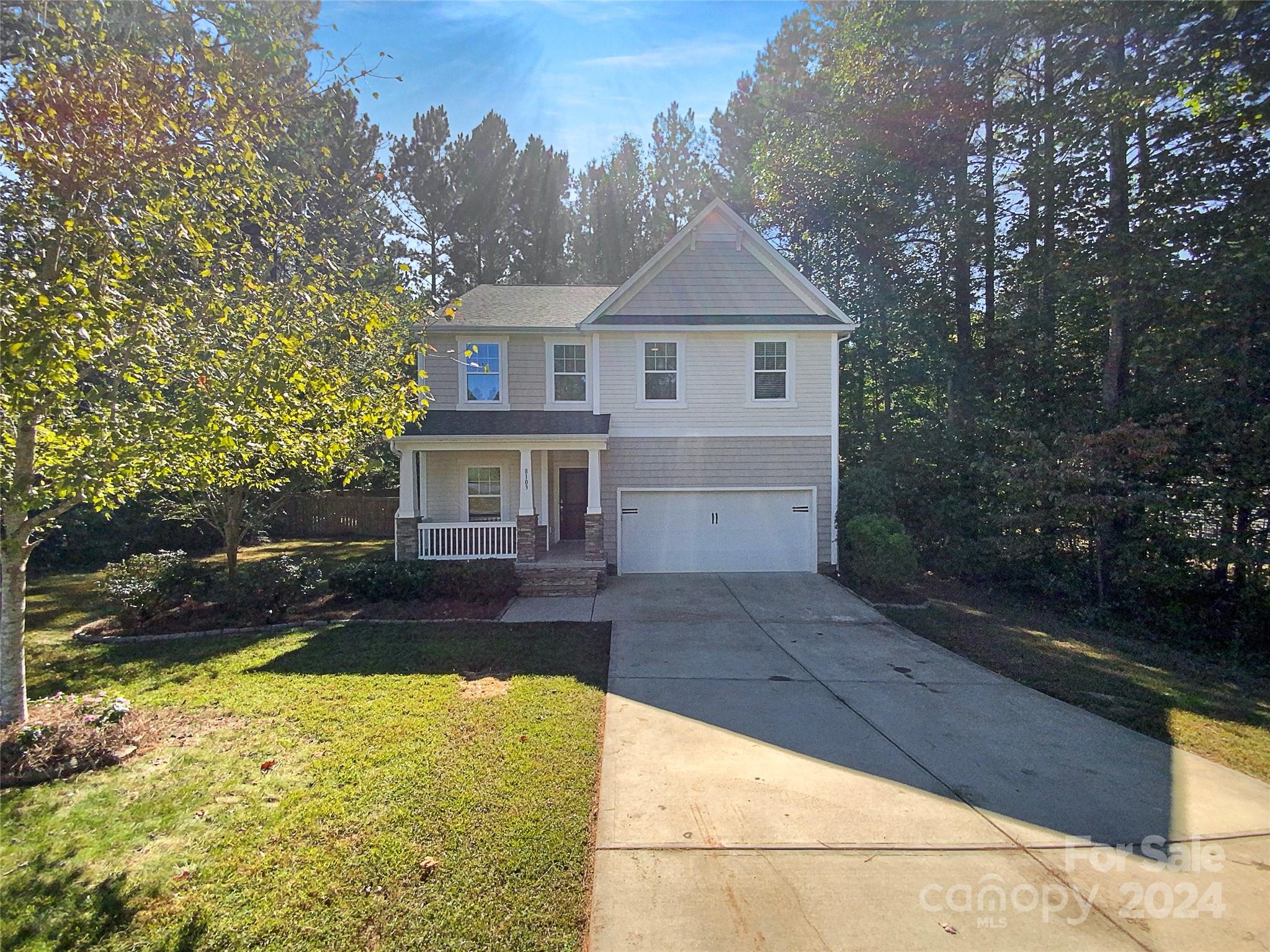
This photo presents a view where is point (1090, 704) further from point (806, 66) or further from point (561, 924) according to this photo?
point (806, 66)

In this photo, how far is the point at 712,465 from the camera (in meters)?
12.6

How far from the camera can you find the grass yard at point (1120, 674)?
5.60 m

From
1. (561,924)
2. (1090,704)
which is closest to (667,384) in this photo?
(1090,704)

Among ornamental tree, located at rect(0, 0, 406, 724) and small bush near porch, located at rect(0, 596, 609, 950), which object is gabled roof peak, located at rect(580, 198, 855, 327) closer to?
ornamental tree, located at rect(0, 0, 406, 724)

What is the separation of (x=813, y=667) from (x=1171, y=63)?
1210 cm

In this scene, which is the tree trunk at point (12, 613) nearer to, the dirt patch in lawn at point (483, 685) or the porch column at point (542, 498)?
the dirt patch in lawn at point (483, 685)

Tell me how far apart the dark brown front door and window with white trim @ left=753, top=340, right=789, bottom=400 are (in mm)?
4578

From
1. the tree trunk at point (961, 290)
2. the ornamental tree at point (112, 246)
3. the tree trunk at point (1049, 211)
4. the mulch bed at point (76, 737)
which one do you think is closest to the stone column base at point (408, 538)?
the mulch bed at point (76, 737)

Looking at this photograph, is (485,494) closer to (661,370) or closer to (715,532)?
(661,370)

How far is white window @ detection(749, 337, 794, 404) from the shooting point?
1263 centimetres

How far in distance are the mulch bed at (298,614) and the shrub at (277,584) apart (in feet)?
0.50

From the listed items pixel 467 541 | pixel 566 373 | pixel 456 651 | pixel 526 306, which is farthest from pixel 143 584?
pixel 526 306

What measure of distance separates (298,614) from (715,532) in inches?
309

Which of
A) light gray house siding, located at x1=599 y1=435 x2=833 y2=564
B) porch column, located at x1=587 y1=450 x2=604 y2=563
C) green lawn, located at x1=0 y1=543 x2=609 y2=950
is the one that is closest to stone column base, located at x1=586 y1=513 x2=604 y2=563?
porch column, located at x1=587 y1=450 x2=604 y2=563
